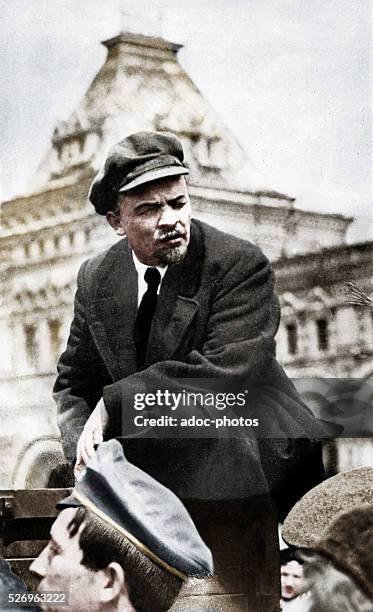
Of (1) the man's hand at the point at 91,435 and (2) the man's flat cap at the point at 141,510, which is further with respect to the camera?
(1) the man's hand at the point at 91,435

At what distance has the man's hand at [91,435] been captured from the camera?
6270mm

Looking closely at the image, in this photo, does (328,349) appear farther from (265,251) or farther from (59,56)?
(59,56)

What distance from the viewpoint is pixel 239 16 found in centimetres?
664

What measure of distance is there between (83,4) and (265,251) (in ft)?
4.63

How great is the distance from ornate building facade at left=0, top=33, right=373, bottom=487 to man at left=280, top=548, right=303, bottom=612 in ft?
2.73

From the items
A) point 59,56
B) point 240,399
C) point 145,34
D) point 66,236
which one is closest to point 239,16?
point 145,34

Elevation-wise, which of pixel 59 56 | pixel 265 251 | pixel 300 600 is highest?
pixel 59 56

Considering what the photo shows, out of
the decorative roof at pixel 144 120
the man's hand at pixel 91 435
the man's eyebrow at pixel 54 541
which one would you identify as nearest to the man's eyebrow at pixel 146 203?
the decorative roof at pixel 144 120

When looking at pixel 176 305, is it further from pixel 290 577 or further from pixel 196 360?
pixel 290 577

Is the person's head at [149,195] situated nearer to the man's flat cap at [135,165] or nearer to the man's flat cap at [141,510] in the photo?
the man's flat cap at [135,165]

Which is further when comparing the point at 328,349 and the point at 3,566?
the point at 328,349

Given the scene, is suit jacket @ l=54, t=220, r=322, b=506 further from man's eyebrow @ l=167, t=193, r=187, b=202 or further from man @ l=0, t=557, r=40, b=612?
man @ l=0, t=557, r=40, b=612

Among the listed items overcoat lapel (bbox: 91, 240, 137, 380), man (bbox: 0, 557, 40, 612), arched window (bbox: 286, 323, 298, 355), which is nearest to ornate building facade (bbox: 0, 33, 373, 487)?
arched window (bbox: 286, 323, 298, 355)

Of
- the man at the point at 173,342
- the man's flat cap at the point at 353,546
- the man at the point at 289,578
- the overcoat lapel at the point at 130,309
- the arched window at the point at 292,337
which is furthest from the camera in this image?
the arched window at the point at 292,337
